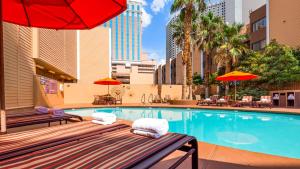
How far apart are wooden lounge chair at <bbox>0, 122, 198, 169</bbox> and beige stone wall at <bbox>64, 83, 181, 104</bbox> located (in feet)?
50.8

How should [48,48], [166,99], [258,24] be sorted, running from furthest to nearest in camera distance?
1. [258,24]
2. [166,99]
3. [48,48]

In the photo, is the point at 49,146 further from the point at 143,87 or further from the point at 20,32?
the point at 143,87

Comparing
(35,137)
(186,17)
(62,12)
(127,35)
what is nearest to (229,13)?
(186,17)

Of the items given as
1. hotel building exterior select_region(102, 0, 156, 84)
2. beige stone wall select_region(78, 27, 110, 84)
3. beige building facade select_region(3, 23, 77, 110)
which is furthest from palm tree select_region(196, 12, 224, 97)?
hotel building exterior select_region(102, 0, 156, 84)

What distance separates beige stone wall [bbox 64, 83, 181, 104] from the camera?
17809mm

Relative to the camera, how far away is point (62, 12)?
13.1ft

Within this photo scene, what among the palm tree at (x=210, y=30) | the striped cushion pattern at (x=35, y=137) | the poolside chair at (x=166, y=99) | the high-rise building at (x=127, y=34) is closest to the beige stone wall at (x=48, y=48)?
the poolside chair at (x=166, y=99)

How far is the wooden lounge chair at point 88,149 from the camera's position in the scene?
186cm

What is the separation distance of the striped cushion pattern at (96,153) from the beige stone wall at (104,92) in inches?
636

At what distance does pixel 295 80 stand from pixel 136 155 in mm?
15894

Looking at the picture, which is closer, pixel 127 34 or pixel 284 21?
pixel 284 21

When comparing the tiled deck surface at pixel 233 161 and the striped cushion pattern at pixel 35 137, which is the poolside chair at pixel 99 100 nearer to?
the striped cushion pattern at pixel 35 137

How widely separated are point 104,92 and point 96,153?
1692cm

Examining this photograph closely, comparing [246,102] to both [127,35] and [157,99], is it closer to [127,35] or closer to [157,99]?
[157,99]
